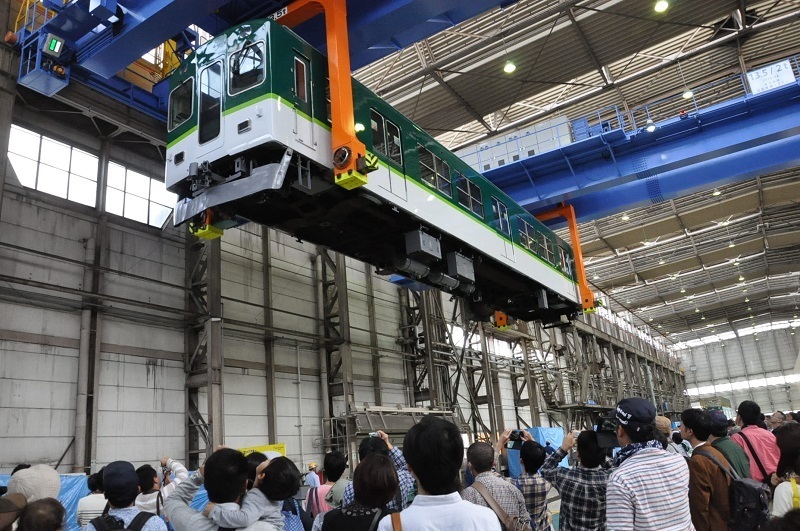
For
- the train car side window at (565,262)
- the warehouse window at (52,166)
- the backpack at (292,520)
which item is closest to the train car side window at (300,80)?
the backpack at (292,520)

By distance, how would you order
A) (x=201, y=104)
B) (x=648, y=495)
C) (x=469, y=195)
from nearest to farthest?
(x=648, y=495) < (x=201, y=104) < (x=469, y=195)

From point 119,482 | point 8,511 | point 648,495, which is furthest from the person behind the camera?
point 119,482

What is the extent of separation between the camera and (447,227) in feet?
34.8

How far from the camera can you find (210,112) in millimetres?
8070

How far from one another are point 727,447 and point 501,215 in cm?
887

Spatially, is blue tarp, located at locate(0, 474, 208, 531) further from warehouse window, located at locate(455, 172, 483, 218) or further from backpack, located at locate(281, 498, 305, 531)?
warehouse window, located at locate(455, 172, 483, 218)

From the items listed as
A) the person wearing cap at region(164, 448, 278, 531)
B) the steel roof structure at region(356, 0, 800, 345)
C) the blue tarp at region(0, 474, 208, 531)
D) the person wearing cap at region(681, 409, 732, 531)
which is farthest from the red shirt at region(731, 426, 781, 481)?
the steel roof structure at region(356, 0, 800, 345)

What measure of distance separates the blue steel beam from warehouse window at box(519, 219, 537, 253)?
6.02 feet

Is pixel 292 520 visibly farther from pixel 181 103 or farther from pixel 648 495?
pixel 181 103

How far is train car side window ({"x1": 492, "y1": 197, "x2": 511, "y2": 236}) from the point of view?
13048 mm

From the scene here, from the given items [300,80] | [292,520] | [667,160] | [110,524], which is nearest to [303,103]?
[300,80]

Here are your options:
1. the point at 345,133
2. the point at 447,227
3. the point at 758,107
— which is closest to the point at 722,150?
the point at 758,107

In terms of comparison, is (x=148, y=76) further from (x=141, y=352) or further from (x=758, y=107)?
(x=758, y=107)

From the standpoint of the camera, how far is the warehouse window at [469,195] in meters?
11.6
